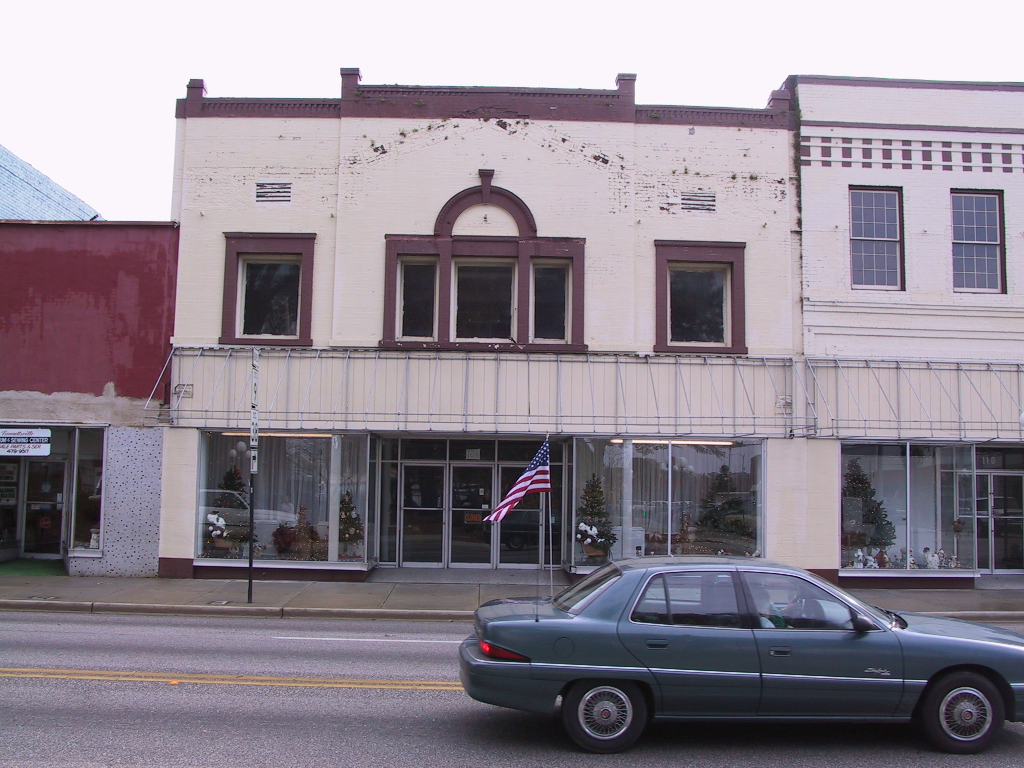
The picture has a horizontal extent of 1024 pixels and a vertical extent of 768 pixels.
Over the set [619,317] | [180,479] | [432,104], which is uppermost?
[432,104]

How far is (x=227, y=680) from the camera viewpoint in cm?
875

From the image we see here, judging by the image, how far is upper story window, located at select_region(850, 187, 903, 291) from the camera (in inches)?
691

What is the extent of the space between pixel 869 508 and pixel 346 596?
10116 millimetres

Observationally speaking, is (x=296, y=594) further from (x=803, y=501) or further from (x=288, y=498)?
(x=803, y=501)

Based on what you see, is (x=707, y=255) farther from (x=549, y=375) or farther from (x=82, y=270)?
(x=82, y=270)

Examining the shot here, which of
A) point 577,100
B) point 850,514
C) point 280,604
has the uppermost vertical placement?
point 577,100

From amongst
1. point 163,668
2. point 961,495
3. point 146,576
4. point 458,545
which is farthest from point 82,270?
point 961,495

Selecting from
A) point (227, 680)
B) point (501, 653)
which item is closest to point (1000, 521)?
point (501, 653)

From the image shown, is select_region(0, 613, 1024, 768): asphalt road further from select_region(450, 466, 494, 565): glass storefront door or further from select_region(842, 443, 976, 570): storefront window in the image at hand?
select_region(842, 443, 976, 570): storefront window

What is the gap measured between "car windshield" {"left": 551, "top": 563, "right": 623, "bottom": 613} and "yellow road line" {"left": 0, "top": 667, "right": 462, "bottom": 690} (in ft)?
6.01

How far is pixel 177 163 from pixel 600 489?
10.6 metres

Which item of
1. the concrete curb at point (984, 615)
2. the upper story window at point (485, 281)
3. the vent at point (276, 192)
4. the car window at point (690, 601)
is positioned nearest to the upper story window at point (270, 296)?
the vent at point (276, 192)

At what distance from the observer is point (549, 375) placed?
1698 centimetres

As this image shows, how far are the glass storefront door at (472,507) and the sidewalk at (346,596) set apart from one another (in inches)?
31.0
